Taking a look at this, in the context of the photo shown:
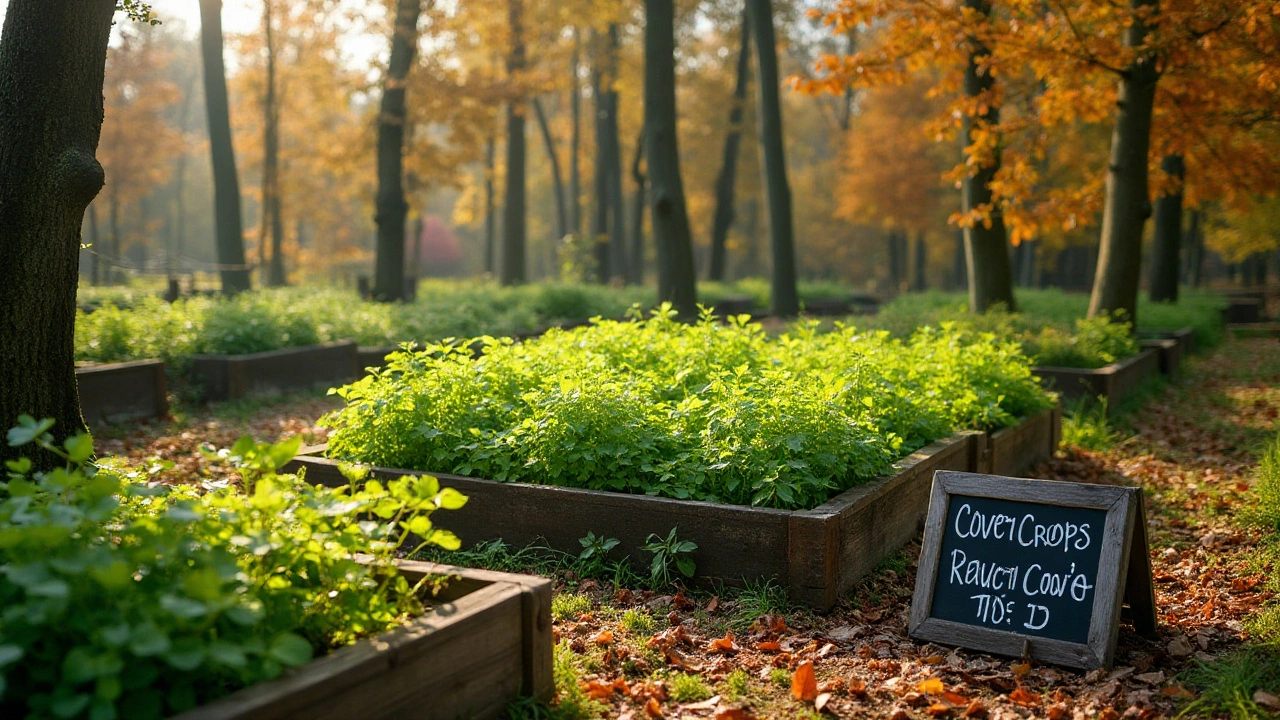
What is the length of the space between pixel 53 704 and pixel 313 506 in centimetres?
76

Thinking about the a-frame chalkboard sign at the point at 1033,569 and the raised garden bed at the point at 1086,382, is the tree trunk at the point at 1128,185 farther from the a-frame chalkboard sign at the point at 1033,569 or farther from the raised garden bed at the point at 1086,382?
the a-frame chalkboard sign at the point at 1033,569

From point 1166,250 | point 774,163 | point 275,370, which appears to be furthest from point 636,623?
point 1166,250

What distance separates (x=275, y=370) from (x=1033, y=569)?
8.07 m

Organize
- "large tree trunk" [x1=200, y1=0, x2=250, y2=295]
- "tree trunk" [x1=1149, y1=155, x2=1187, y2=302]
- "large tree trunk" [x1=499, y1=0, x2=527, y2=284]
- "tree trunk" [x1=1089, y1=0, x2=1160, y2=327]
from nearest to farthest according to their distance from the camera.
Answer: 1. "tree trunk" [x1=1089, y1=0, x2=1160, y2=327]
2. "large tree trunk" [x1=200, y1=0, x2=250, y2=295]
3. "tree trunk" [x1=1149, y1=155, x2=1187, y2=302]
4. "large tree trunk" [x1=499, y1=0, x2=527, y2=284]

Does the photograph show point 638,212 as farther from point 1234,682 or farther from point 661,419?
point 1234,682

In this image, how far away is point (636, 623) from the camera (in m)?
4.12

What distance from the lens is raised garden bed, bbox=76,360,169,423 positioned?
26.9ft

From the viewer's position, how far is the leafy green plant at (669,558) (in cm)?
439

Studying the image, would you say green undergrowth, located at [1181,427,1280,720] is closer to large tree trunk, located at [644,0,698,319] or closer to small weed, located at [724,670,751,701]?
small weed, located at [724,670,751,701]

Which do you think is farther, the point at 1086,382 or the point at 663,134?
the point at 663,134

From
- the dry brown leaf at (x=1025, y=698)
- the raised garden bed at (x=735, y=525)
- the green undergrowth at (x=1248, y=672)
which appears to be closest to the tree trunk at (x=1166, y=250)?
the green undergrowth at (x=1248, y=672)

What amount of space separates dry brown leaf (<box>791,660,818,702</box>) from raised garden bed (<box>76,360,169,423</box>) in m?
6.73

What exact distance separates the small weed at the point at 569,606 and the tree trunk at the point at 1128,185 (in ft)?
31.1

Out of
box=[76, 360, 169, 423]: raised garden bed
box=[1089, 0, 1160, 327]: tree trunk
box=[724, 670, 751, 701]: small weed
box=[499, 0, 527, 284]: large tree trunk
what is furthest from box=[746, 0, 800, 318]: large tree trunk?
box=[724, 670, 751, 701]: small weed
